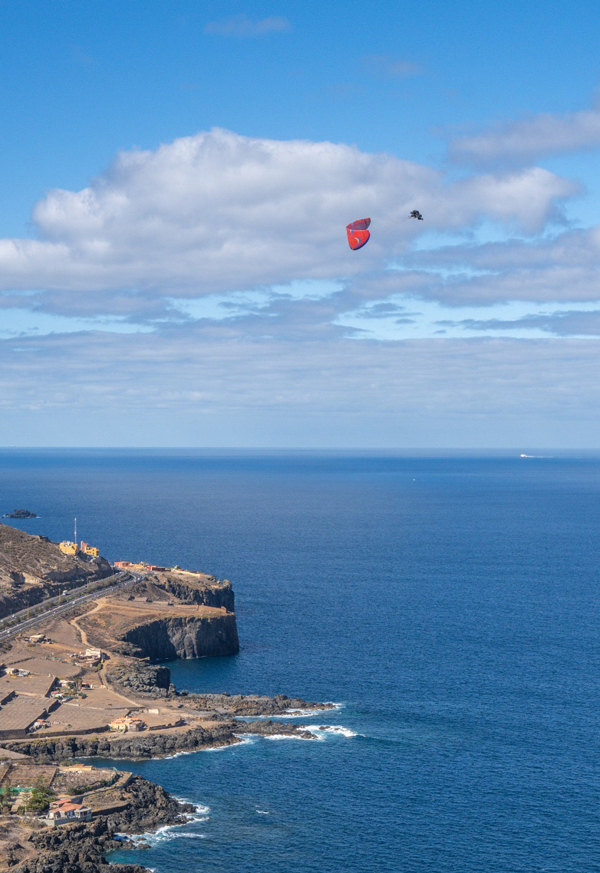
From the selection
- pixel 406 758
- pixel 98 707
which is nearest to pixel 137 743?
pixel 98 707

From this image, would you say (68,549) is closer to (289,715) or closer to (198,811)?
(289,715)

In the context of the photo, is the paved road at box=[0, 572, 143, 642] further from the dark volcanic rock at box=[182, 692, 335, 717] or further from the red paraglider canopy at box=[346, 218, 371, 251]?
the red paraglider canopy at box=[346, 218, 371, 251]

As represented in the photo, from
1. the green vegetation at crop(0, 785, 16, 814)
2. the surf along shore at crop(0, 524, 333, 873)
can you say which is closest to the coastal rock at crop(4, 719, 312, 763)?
the surf along shore at crop(0, 524, 333, 873)

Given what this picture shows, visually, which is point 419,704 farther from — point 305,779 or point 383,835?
point 383,835

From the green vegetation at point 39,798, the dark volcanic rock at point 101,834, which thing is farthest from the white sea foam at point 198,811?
the green vegetation at point 39,798

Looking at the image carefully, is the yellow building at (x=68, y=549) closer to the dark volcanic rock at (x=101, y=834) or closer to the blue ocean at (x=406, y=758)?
the blue ocean at (x=406, y=758)

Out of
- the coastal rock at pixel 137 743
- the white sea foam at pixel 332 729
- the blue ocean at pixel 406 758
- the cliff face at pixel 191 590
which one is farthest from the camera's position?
the cliff face at pixel 191 590
